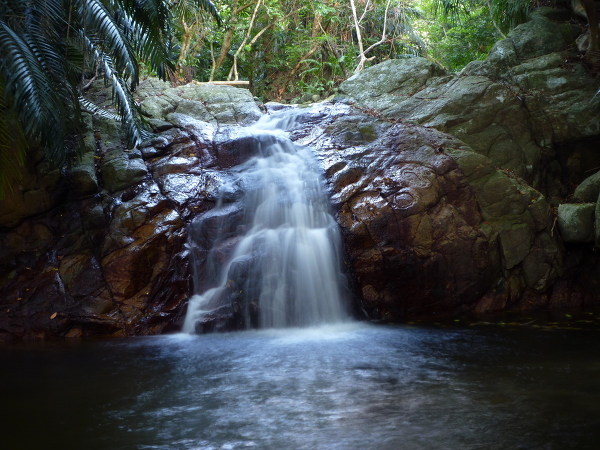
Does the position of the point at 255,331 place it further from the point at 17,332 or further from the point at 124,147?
the point at 124,147

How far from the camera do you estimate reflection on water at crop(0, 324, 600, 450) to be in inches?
142

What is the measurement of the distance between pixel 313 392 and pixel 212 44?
52.4 ft

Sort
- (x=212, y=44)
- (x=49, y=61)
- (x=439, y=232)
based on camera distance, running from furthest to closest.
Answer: (x=212, y=44) → (x=439, y=232) → (x=49, y=61)

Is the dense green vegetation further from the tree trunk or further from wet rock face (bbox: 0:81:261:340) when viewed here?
the tree trunk

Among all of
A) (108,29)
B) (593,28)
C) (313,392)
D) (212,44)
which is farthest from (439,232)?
(212,44)

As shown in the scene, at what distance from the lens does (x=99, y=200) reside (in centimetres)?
839

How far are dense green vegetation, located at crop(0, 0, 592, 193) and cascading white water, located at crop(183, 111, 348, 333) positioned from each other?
262cm

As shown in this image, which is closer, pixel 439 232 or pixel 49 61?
pixel 49 61

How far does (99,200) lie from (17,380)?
12.6ft

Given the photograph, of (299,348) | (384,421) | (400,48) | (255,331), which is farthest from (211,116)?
(400,48)

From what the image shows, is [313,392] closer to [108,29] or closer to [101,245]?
[101,245]

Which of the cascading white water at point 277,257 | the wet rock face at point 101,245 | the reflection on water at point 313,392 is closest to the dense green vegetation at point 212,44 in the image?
the wet rock face at point 101,245

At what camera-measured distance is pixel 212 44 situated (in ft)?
59.1

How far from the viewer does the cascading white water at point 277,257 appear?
7.50 meters
